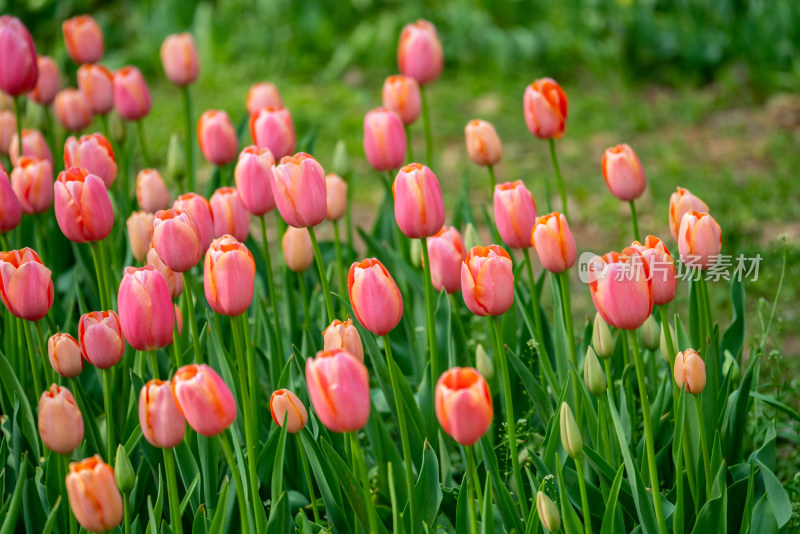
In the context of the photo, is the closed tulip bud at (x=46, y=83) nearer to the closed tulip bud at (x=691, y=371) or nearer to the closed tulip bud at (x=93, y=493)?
the closed tulip bud at (x=93, y=493)

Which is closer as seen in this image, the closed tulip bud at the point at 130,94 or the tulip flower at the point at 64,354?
the tulip flower at the point at 64,354

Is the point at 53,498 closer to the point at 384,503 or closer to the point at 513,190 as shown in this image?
the point at 384,503

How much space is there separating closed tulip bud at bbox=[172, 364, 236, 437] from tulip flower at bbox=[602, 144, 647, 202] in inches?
40.6

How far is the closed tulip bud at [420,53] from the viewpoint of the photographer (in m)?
2.61

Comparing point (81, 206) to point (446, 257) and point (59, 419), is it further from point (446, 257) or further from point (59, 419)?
point (446, 257)

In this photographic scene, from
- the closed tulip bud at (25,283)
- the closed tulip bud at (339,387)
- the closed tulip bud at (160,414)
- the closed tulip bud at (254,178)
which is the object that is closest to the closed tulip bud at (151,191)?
the closed tulip bud at (254,178)

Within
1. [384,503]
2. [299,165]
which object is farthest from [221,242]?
[384,503]

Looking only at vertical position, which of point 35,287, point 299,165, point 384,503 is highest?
point 299,165

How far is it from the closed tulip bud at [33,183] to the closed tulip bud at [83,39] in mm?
848

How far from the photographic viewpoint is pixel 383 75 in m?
6.09

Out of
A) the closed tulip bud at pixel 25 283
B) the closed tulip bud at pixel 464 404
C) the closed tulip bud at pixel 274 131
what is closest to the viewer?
the closed tulip bud at pixel 464 404

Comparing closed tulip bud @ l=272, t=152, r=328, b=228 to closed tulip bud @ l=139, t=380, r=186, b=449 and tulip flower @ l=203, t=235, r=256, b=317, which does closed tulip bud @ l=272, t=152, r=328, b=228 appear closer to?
tulip flower @ l=203, t=235, r=256, b=317

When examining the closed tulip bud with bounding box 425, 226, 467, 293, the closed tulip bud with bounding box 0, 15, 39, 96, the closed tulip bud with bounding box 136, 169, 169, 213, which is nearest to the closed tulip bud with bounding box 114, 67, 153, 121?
the closed tulip bud with bounding box 0, 15, 39, 96

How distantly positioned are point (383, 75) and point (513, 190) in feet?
14.4
